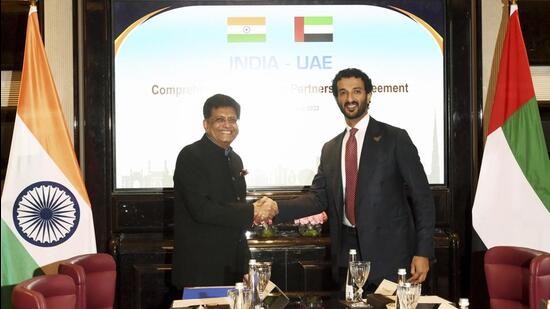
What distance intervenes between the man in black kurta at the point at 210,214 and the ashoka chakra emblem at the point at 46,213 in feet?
3.02

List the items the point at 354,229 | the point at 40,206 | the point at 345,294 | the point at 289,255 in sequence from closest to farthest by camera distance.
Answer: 1. the point at 345,294
2. the point at 354,229
3. the point at 40,206
4. the point at 289,255

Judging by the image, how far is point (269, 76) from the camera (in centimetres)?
516

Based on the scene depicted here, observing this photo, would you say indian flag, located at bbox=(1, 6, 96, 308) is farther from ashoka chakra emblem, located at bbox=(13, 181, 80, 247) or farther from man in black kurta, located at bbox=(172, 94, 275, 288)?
man in black kurta, located at bbox=(172, 94, 275, 288)

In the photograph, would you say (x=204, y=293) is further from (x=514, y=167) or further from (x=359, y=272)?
(x=514, y=167)

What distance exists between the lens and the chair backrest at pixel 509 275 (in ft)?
11.2

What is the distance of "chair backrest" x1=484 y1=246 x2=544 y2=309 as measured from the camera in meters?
3.43

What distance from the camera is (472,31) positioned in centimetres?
515

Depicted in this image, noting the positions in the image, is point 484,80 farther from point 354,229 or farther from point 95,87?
point 95,87

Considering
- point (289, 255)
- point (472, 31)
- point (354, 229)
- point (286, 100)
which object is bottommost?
point (289, 255)

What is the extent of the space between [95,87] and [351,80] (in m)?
2.06

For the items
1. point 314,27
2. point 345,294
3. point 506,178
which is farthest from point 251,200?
point 345,294

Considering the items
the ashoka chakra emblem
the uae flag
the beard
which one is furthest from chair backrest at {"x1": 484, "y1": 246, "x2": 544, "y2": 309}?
the ashoka chakra emblem

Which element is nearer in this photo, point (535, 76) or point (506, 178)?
point (506, 178)

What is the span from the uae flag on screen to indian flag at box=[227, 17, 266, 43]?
0.86 feet
